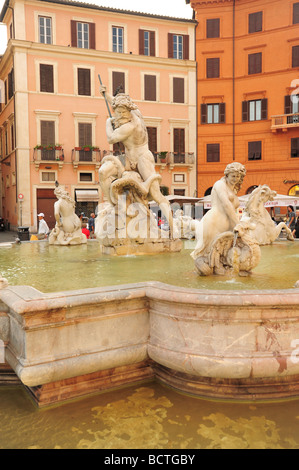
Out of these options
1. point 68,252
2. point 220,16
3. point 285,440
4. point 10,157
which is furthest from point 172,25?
point 285,440

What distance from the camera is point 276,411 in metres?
2.97

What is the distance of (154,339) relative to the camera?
131 inches

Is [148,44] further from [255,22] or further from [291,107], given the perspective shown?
[291,107]

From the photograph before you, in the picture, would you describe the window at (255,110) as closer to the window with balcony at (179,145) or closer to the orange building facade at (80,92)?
the orange building facade at (80,92)

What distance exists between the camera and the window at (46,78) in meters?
24.6

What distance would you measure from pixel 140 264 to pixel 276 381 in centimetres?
256

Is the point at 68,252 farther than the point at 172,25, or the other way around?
the point at 172,25

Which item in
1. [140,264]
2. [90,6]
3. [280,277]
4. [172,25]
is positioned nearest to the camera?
[280,277]

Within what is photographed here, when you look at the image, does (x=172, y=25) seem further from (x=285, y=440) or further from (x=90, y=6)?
(x=285, y=440)

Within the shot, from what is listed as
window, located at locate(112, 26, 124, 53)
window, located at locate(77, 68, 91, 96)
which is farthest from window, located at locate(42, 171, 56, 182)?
window, located at locate(112, 26, 124, 53)

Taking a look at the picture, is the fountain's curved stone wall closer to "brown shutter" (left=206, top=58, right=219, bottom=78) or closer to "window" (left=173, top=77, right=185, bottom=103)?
"window" (left=173, top=77, right=185, bottom=103)

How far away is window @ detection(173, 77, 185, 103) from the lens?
2748cm

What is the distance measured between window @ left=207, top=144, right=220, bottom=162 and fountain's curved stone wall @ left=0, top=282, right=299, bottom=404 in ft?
83.1
